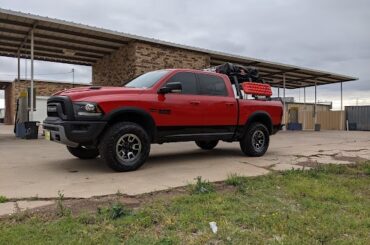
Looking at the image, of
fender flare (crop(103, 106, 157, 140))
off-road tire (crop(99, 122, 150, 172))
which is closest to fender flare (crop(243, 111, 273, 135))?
fender flare (crop(103, 106, 157, 140))

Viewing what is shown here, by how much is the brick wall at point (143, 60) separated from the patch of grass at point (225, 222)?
480 inches

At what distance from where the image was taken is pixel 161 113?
7520 millimetres

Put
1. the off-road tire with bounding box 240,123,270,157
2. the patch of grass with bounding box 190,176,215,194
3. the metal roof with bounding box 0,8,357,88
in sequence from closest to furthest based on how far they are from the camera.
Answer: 1. the patch of grass with bounding box 190,176,215,194
2. the off-road tire with bounding box 240,123,270,157
3. the metal roof with bounding box 0,8,357,88

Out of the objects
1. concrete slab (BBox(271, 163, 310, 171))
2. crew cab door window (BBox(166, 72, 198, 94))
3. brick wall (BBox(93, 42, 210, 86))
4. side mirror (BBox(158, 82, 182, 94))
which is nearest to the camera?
side mirror (BBox(158, 82, 182, 94))

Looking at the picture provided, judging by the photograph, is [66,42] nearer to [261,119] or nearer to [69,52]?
[69,52]

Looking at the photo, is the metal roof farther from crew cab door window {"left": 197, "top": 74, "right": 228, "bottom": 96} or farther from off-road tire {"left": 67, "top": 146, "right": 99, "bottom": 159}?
crew cab door window {"left": 197, "top": 74, "right": 228, "bottom": 96}

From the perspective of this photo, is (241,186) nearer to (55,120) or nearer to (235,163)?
(235,163)

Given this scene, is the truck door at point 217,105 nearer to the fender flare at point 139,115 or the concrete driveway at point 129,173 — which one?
the concrete driveway at point 129,173

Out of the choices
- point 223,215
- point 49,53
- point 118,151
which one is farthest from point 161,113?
point 49,53

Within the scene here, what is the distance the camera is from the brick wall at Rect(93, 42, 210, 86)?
17.1 meters

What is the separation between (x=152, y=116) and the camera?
24.1ft

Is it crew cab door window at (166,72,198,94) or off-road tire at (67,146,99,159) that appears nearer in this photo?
crew cab door window at (166,72,198,94)

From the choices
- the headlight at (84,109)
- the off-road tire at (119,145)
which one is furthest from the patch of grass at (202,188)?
the headlight at (84,109)

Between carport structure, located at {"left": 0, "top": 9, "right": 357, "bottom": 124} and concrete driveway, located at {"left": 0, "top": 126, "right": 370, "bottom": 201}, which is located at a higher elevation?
carport structure, located at {"left": 0, "top": 9, "right": 357, "bottom": 124}
